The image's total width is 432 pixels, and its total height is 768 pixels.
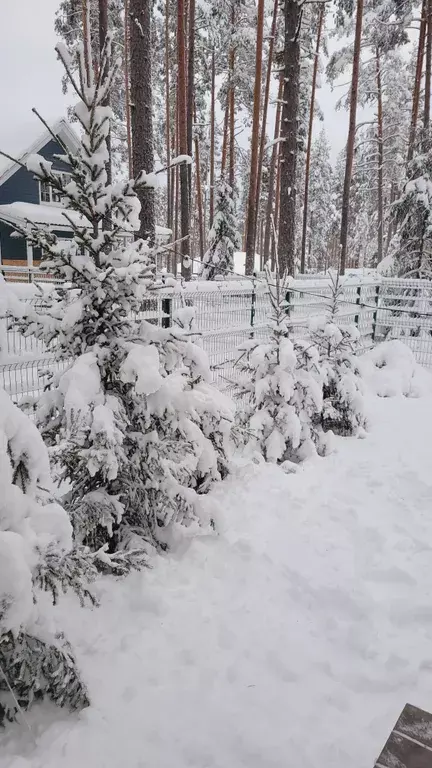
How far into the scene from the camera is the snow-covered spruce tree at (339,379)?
216 inches

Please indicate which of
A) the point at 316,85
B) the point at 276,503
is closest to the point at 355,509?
the point at 276,503

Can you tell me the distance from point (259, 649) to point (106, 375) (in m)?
1.69

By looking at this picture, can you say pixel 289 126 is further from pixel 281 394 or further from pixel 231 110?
pixel 231 110

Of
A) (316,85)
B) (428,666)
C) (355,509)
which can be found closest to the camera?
(428,666)

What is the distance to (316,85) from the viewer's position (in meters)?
19.4

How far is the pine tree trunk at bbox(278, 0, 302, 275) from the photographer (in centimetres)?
776

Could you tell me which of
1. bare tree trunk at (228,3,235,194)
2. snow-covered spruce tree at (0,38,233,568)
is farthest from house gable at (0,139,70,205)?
snow-covered spruce tree at (0,38,233,568)

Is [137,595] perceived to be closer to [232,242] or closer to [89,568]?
[89,568]

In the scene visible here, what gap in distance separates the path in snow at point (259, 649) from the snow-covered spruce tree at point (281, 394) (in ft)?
3.23

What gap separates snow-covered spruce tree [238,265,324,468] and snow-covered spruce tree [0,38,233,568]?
1.68 metres

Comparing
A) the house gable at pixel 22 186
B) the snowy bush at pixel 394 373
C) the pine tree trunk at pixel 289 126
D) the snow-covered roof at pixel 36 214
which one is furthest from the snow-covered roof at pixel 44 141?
the snowy bush at pixel 394 373

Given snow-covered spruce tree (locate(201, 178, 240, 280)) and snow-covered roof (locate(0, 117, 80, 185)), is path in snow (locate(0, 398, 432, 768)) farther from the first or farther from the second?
snow-covered roof (locate(0, 117, 80, 185))

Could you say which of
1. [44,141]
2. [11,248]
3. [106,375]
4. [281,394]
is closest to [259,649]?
[106,375]

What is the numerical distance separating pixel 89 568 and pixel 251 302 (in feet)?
16.7
